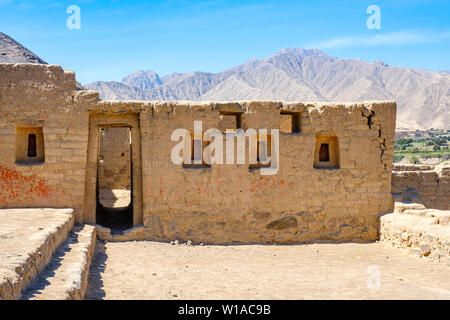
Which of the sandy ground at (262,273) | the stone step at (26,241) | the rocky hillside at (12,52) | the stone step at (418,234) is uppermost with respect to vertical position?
the rocky hillside at (12,52)

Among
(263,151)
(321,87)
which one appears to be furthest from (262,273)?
(321,87)

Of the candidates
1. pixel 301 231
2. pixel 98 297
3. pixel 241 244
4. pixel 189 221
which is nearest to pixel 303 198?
pixel 301 231

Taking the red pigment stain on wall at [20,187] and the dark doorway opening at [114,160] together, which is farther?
the dark doorway opening at [114,160]

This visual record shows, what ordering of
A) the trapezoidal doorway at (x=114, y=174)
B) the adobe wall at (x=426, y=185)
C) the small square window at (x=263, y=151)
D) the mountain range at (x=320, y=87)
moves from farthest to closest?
1. the mountain range at (x=320, y=87)
2. the adobe wall at (x=426, y=185)
3. the small square window at (x=263, y=151)
4. the trapezoidal doorway at (x=114, y=174)

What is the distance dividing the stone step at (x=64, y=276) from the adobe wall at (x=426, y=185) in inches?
274

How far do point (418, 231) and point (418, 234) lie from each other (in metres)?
0.05

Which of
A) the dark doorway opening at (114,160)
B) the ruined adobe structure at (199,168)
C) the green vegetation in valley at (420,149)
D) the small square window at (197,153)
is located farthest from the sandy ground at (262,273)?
the green vegetation in valley at (420,149)

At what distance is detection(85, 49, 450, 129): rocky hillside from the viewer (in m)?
77.6

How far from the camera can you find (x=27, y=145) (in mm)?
9039

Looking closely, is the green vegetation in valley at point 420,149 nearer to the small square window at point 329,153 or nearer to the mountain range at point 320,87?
the mountain range at point 320,87

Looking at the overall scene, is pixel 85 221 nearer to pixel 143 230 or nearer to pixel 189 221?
pixel 143 230

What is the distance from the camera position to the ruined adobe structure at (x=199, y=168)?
8.61 m

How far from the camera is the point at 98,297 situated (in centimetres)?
547
